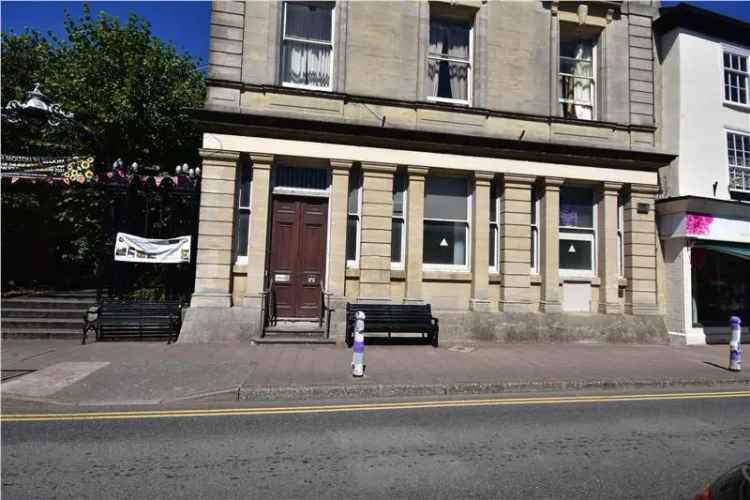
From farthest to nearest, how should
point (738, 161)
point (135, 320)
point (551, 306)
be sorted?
point (738, 161), point (551, 306), point (135, 320)

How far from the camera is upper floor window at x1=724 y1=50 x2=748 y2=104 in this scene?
48.1 feet

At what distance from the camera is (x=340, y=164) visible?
1210cm

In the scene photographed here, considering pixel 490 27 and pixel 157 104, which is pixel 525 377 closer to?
pixel 490 27

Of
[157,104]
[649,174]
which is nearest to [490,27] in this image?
[649,174]

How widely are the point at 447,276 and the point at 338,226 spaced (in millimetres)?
3311

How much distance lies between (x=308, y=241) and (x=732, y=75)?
47.6ft

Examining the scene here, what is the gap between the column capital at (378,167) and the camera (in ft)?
40.2

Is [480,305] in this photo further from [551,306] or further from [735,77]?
[735,77]

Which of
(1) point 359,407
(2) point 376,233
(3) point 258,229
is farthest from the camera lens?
(2) point 376,233

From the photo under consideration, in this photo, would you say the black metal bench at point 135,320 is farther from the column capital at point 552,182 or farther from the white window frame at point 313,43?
the column capital at point 552,182

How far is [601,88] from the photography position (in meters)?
14.1

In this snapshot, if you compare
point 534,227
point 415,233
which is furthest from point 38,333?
point 534,227

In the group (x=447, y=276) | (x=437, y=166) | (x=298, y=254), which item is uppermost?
(x=437, y=166)

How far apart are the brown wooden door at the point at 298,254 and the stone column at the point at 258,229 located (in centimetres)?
39
